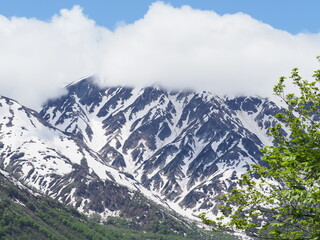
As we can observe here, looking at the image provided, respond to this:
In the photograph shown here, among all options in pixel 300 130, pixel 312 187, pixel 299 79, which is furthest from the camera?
pixel 299 79

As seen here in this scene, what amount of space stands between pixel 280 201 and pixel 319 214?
3.06 meters

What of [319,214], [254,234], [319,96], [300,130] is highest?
[319,96]

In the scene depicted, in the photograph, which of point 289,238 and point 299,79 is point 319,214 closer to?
point 289,238

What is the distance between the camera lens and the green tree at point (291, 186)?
77.7ft

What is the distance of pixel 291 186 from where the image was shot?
24.3m

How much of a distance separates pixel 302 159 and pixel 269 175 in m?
3.22

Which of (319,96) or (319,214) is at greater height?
(319,96)

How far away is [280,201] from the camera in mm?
26609

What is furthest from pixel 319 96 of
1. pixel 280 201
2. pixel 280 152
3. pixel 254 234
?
pixel 254 234

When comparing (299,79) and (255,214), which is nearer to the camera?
(255,214)

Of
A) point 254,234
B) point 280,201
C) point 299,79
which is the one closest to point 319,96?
point 299,79

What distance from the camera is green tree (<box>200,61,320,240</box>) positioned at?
23.7m

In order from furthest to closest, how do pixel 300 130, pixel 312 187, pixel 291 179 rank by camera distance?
pixel 300 130 < pixel 291 179 < pixel 312 187

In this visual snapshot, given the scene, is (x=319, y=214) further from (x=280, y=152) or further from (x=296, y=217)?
(x=280, y=152)
